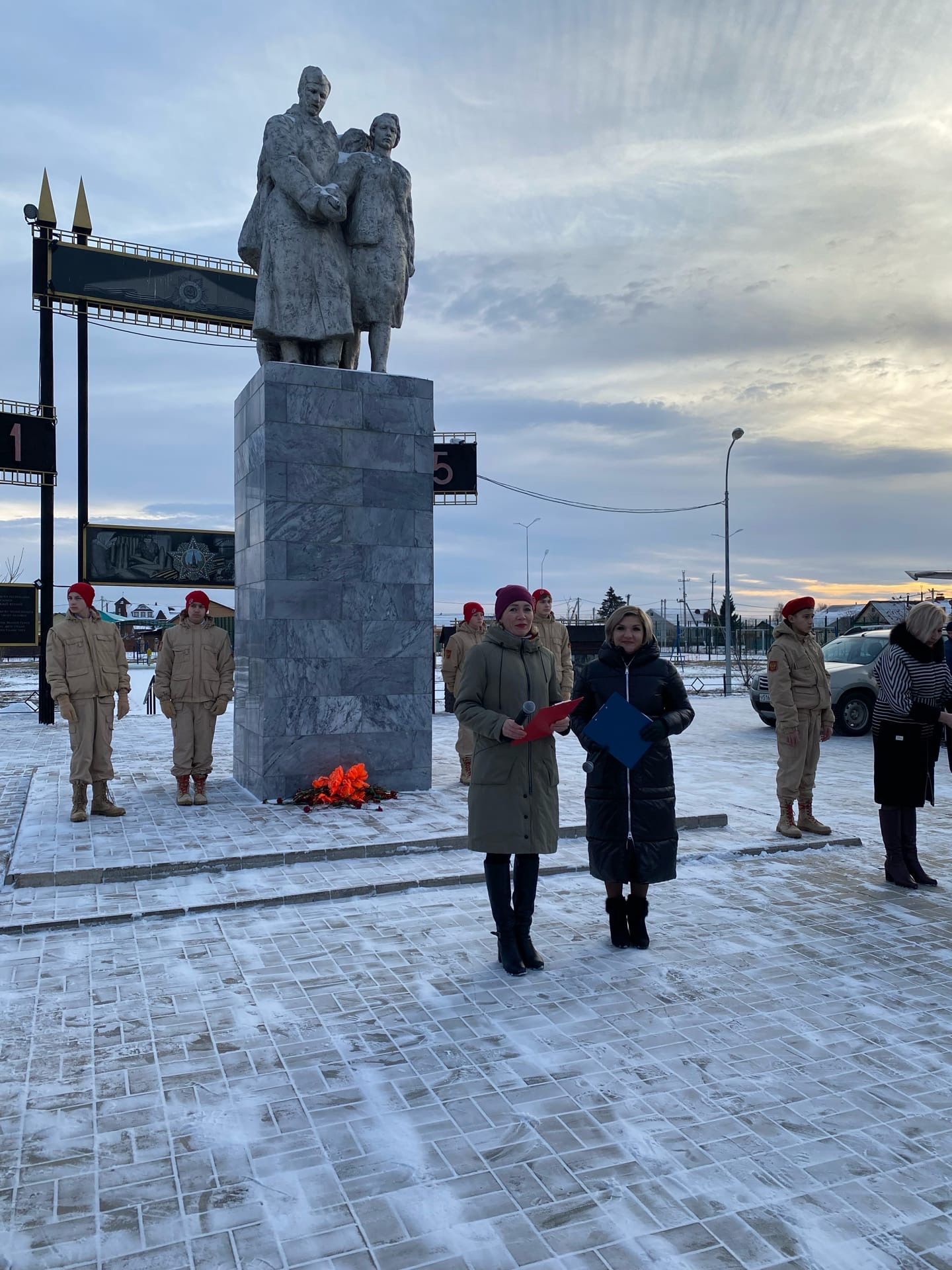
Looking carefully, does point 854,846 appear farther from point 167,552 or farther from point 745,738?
point 167,552

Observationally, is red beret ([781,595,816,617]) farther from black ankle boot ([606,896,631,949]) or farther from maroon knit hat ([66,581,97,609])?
maroon knit hat ([66,581,97,609])

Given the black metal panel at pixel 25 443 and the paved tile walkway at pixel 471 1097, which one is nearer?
the paved tile walkway at pixel 471 1097

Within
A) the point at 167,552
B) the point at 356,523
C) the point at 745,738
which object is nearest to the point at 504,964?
the point at 356,523

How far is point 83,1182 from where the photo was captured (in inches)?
105

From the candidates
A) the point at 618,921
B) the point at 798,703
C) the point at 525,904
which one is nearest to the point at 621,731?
the point at 525,904

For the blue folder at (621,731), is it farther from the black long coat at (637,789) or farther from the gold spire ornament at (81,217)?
the gold spire ornament at (81,217)

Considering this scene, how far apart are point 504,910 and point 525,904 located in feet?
0.35

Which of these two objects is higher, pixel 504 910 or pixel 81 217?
pixel 81 217

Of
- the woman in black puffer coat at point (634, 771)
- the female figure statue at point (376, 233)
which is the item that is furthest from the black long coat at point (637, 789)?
the female figure statue at point (376, 233)

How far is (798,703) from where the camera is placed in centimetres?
695

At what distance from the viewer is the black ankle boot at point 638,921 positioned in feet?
15.1

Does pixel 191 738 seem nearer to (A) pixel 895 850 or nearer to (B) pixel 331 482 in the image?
(B) pixel 331 482

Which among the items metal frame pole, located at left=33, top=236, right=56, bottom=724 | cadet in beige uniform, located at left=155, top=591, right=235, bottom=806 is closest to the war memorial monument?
cadet in beige uniform, located at left=155, top=591, right=235, bottom=806

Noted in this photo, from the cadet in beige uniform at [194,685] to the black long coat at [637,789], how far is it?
14.3ft
